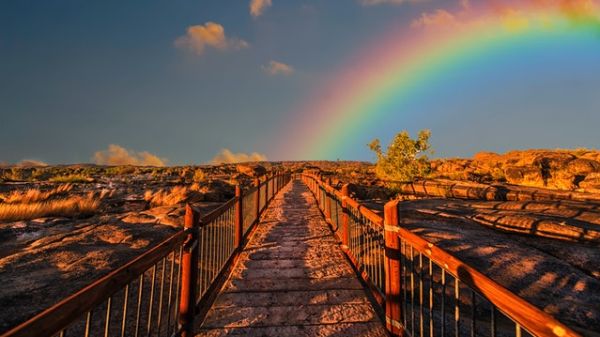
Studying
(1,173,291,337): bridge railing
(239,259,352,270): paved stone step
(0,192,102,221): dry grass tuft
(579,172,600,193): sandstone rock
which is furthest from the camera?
(579,172,600,193): sandstone rock

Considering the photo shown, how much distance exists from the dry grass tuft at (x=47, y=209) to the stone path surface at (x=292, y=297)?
33.5 ft

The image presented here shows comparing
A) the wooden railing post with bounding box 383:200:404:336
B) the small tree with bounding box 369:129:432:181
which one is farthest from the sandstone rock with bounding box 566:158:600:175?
the wooden railing post with bounding box 383:200:404:336

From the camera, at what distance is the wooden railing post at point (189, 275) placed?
3.55 m

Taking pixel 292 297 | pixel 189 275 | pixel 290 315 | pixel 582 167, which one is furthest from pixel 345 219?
pixel 582 167

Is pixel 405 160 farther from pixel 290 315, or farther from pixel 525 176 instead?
pixel 290 315

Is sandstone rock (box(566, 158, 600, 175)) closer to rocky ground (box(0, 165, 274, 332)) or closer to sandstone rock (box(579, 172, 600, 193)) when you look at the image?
sandstone rock (box(579, 172, 600, 193))

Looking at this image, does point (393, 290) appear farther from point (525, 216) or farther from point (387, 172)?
point (387, 172)

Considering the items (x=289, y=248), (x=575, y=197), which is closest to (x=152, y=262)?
(x=289, y=248)

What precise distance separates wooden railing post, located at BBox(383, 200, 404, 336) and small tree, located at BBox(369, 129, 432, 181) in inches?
1197

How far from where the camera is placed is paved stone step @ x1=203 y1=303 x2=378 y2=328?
3.94 metres

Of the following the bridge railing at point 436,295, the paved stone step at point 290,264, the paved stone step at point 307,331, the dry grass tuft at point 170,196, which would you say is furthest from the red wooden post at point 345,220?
the dry grass tuft at point 170,196

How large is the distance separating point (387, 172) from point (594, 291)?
99.0 feet

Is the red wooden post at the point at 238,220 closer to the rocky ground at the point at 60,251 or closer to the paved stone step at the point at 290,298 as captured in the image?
the paved stone step at the point at 290,298

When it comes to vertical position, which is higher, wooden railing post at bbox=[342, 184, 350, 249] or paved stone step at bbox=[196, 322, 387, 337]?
wooden railing post at bbox=[342, 184, 350, 249]
